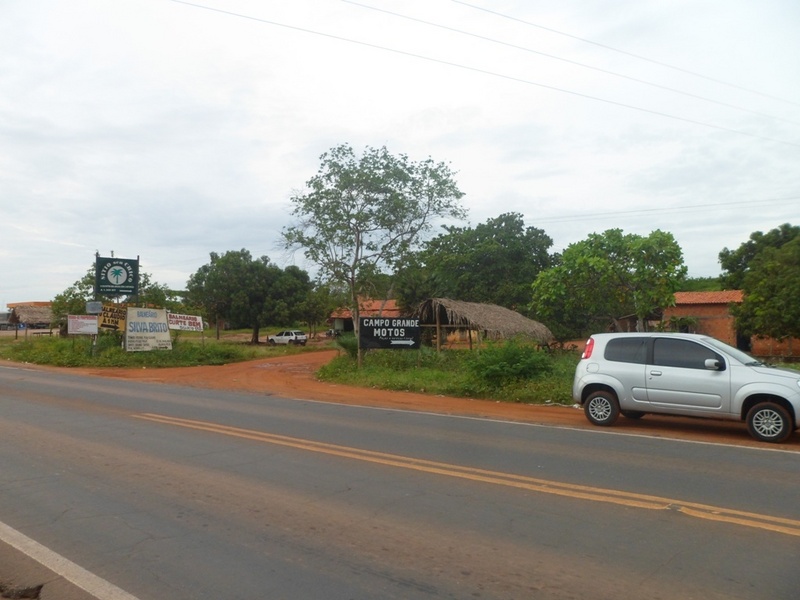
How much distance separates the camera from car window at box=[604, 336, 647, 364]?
12.1 m

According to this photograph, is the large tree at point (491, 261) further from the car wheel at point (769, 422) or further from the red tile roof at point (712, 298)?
the car wheel at point (769, 422)

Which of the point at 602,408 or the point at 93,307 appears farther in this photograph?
the point at 93,307

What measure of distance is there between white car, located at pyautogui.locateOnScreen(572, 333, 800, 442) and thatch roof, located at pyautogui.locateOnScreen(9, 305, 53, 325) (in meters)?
63.4

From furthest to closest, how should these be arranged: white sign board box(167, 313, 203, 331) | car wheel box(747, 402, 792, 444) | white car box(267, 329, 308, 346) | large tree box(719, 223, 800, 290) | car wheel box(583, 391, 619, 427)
→ white car box(267, 329, 308, 346) < large tree box(719, 223, 800, 290) < white sign board box(167, 313, 203, 331) < car wheel box(583, 391, 619, 427) < car wheel box(747, 402, 792, 444)

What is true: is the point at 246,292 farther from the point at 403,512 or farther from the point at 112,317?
the point at 403,512

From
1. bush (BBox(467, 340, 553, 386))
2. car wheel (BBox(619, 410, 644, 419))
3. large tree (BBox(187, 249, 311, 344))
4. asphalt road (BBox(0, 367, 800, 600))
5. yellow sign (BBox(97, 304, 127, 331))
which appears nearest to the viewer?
asphalt road (BBox(0, 367, 800, 600))

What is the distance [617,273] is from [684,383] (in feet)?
33.1

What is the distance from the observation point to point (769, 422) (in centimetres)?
1066

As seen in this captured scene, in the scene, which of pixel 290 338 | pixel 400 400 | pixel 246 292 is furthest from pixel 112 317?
pixel 400 400

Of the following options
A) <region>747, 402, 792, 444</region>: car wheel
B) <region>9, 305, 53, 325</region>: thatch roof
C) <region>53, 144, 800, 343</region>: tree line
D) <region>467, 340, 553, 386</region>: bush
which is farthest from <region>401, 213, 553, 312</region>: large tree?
<region>9, 305, 53, 325</region>: thatch roof

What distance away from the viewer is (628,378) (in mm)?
12016

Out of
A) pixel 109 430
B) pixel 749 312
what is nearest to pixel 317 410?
pixel 109 430

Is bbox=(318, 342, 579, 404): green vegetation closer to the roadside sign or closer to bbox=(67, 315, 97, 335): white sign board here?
the roadside sign

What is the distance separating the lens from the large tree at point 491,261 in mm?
37144
